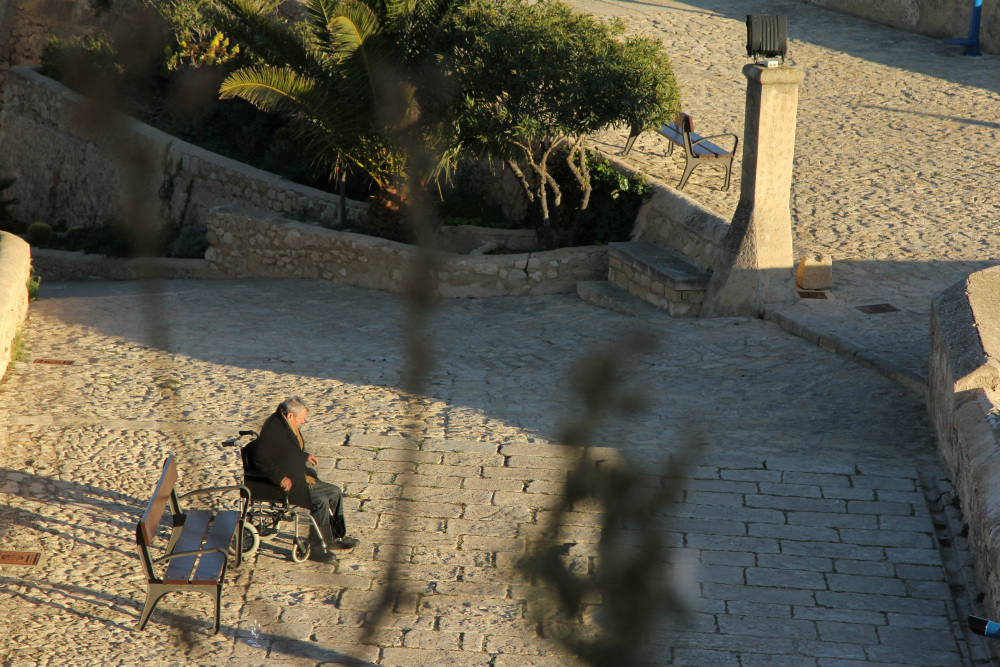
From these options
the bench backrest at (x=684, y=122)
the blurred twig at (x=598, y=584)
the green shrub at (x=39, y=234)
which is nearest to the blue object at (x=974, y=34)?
the bench backrest at (x=684, y=122)

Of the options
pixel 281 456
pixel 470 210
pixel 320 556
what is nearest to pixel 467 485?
pixel 320 556

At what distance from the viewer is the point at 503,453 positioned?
21.3ft

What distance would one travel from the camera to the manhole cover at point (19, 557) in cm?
496

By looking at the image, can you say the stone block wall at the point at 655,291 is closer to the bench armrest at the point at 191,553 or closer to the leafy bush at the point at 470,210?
the leafy bush at the point at 470,210

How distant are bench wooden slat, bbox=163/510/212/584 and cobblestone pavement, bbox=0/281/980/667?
0.20m

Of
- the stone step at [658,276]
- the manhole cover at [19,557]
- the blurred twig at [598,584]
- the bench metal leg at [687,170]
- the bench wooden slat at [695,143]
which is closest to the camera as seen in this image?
the blurred twig at [598,584]

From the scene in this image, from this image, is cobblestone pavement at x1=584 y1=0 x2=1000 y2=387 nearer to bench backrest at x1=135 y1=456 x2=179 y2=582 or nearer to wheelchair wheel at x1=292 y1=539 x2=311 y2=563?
wheelchair wheel at x1=292 y1=539 x2=311 y2=563

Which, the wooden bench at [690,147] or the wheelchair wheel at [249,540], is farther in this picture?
the wooden bench at [690,147]

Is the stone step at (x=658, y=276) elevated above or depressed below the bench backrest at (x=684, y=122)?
below

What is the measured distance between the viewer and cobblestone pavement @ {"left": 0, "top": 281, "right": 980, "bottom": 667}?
4574 mm

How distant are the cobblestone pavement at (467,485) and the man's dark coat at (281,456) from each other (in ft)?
1.32

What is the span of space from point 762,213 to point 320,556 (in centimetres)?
537

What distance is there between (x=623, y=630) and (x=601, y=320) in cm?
747

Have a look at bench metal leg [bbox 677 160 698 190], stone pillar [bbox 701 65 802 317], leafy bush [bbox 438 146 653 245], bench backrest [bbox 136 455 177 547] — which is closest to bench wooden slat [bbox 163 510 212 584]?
bench backrest [bbox 136 455 177 547]
